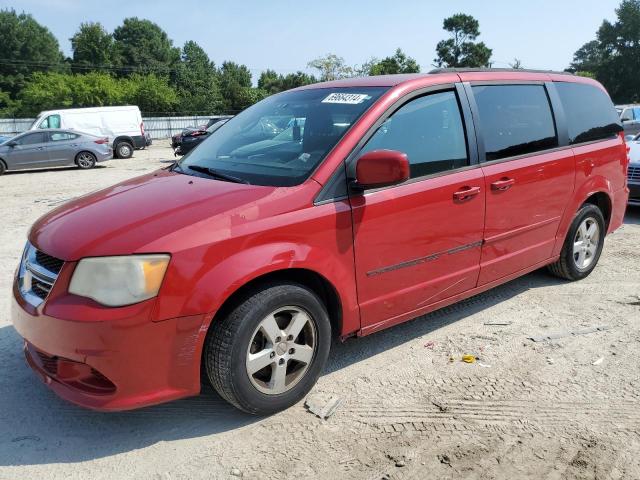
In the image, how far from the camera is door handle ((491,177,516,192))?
3771 mm

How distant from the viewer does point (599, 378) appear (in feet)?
10.9

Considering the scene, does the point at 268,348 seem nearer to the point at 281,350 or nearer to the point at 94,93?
the point at 281,350

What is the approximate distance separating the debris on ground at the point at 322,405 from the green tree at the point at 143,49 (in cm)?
8228

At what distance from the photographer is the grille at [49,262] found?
103 inches

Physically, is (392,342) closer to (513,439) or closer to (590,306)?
(513,439)

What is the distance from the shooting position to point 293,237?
9.33 ft

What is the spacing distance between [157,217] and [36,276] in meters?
0.70

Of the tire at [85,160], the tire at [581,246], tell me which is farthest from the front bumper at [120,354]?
the tire at [85,160]

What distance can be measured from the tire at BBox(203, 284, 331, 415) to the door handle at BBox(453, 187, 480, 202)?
1.22 metres

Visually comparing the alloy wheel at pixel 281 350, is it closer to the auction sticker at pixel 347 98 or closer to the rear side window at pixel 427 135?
the rear side window at pixel 427 135

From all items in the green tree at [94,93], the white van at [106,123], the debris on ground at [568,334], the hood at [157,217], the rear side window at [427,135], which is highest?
the green tree at [94,93]

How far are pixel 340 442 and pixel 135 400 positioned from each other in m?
1.03

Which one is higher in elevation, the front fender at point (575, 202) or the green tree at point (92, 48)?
the green tree at point (92, 48)

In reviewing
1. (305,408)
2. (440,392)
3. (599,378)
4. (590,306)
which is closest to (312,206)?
(305,408)
